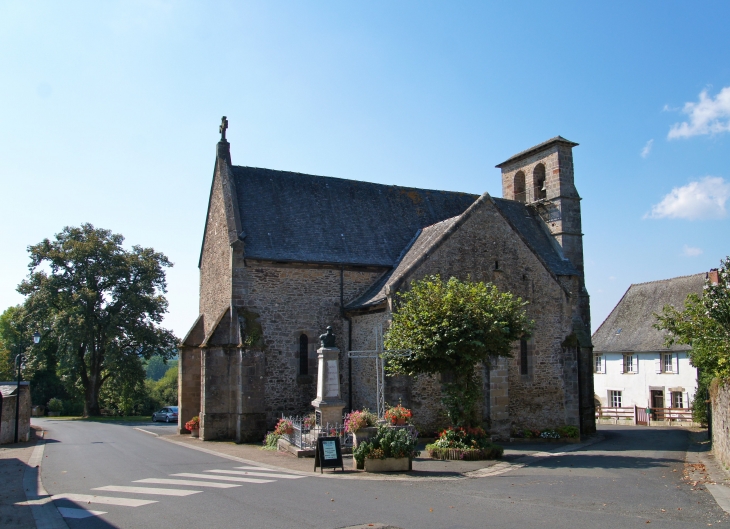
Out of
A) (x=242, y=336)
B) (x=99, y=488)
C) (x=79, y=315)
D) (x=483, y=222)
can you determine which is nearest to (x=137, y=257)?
(x=79, y=315)

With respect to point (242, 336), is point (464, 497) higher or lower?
lower

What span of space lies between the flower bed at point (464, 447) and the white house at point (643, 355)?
2431cm

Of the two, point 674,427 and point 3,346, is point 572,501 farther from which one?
point 3,346

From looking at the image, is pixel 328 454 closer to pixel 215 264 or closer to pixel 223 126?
pixel 215 264


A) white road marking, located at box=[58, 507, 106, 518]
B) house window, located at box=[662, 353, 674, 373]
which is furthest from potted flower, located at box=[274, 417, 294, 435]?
house window, located at box=[662, 353, 674, 373]

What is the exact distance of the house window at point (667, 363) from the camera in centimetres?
3775

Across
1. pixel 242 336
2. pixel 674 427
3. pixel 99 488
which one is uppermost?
pixel 242 336

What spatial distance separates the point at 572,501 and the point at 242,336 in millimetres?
12834

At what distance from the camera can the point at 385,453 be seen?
567 inches

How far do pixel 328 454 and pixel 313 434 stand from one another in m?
3.19

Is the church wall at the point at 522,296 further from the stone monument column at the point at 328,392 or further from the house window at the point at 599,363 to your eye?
the house window at the point at 599,363

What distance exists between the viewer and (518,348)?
75.4ft

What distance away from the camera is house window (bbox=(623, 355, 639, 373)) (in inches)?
1582

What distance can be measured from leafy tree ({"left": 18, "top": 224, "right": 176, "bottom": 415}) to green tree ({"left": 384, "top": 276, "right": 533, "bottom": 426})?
90.1ft
